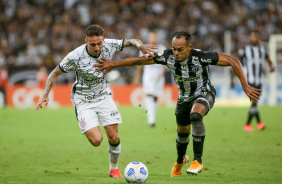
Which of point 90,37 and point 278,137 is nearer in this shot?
point 90,37

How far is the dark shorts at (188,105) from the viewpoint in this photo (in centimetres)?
670

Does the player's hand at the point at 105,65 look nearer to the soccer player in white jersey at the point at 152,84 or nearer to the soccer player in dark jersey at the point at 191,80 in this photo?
the soccer player in dark jersey at the point at 191,80

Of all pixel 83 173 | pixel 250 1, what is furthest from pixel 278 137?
pixel 250 1

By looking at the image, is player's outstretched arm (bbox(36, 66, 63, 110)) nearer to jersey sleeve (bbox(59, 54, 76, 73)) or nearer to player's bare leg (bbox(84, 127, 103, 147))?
jersey sleeve (bbox(59, 54, 76, 73))

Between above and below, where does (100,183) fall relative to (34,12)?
below

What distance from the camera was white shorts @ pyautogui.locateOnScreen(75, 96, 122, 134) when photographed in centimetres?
699

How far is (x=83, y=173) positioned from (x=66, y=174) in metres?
0.26

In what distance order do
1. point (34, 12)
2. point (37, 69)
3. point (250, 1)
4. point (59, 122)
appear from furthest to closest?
point (250, 1), point (34, 12), point (37, 69), point (59, 122)

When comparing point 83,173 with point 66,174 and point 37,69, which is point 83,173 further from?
point 37,69

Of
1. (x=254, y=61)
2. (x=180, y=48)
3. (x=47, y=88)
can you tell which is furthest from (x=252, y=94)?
(x=254, y=61)

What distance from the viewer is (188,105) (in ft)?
22.5

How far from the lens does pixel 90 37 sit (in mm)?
6652

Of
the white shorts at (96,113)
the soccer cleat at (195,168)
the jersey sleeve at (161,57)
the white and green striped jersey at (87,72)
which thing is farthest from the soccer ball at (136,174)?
the jersey sleeve at (161,57)

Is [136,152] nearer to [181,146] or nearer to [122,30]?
[181,146]
